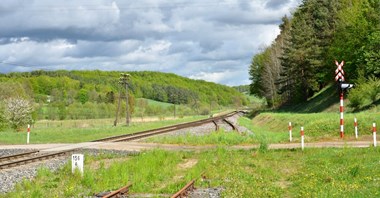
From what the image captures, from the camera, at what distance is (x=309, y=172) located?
627 inches

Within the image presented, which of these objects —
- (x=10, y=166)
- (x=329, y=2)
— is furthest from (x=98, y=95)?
(x=10, y=166)

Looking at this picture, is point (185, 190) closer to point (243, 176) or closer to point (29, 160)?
point (243, 176)

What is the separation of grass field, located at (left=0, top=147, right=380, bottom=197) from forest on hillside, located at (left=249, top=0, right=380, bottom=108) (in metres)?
24.8

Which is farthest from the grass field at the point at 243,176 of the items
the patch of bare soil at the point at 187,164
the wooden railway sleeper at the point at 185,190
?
the wooden railway sleeper at the point at 185,190

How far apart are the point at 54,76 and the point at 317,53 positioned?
12911 centimetres

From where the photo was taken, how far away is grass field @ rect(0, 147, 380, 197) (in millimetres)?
12727

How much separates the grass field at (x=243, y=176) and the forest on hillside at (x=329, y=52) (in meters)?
24.8

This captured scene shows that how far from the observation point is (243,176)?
15.6 metres

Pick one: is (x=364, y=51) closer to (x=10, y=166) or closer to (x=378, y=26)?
(x=378, y=26)

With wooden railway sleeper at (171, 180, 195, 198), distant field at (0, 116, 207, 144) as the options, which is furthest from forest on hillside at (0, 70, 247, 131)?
wooden railway sleeper at (171, 180, 195, 198)

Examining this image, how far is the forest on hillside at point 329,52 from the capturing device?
47656mm

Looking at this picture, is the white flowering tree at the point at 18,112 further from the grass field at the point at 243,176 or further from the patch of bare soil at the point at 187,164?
the patch of bare soil at the point at 187,164

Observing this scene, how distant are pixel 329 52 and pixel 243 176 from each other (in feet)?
157

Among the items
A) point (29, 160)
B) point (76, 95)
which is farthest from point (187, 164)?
point (76, 95)
